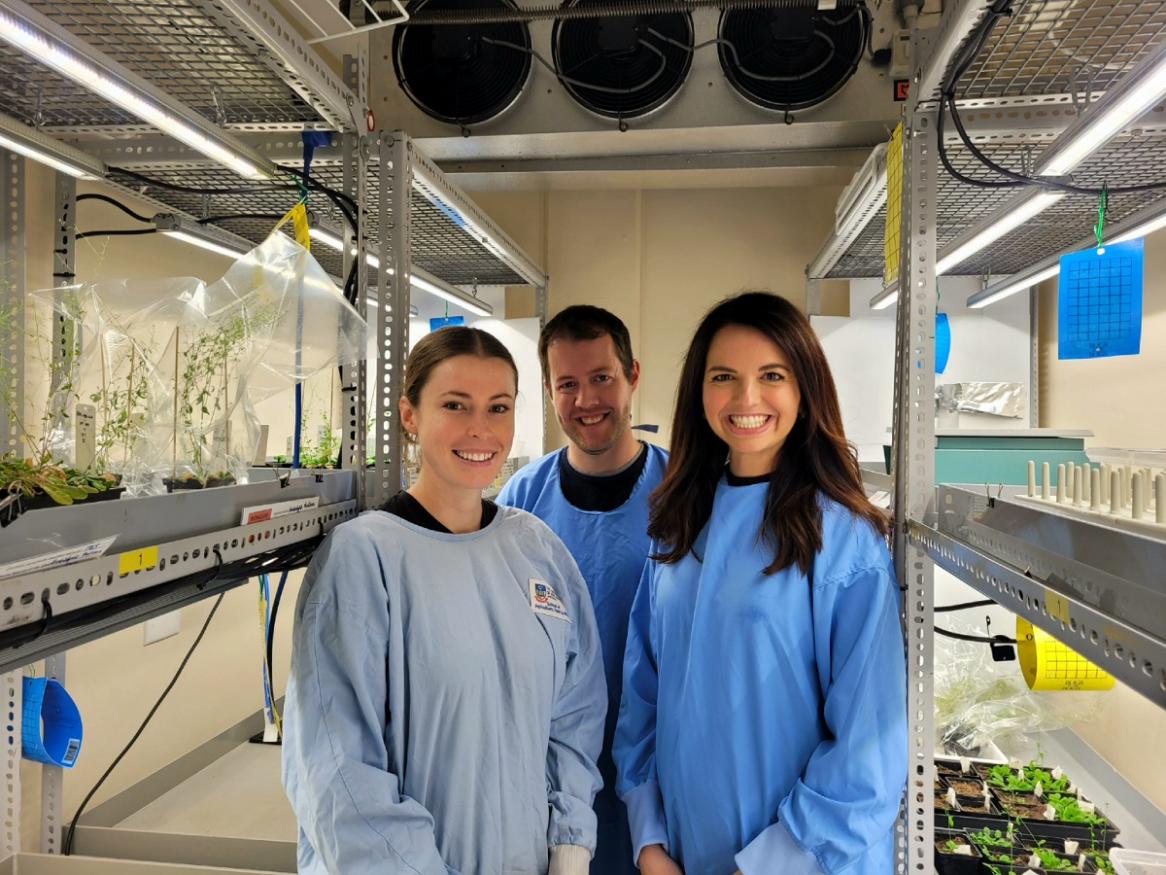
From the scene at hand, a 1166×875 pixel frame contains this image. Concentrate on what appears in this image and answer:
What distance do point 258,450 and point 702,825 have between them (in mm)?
1136

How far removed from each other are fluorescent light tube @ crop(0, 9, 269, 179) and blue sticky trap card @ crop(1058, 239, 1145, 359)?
1.89 metres

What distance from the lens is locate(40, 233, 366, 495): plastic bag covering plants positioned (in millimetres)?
1177

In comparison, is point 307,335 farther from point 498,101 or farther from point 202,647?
point 202,647

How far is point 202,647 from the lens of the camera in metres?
2.39

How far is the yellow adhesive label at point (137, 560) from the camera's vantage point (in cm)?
87

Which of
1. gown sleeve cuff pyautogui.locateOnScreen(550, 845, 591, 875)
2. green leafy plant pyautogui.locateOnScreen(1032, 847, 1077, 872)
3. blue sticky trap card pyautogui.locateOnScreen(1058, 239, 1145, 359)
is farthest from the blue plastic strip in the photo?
blue sticky trap card pyautogui.locateOnScreen(1058, 239, 1145, 359)

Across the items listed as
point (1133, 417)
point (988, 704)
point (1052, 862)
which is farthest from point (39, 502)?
point (1133, 417)

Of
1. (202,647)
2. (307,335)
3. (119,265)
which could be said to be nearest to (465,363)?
(307,335)

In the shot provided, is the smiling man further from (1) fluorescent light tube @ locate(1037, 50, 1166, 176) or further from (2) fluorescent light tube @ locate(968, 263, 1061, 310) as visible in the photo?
(2) fluorescent light tube @ locate(968, 263, 1061, 310)

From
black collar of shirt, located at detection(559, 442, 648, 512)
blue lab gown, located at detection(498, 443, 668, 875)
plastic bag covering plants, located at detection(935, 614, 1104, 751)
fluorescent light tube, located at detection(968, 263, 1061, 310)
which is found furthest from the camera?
fluorescent light tube, located at detection(968, 263, 1061, 310)

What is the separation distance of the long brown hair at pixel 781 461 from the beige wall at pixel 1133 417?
63.6 inches

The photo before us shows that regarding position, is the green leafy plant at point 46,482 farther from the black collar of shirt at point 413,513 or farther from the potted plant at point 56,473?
the black collar of shirt at point 413,513

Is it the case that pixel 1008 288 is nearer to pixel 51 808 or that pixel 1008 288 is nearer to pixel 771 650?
pixel 771 650

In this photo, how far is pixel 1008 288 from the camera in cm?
271
